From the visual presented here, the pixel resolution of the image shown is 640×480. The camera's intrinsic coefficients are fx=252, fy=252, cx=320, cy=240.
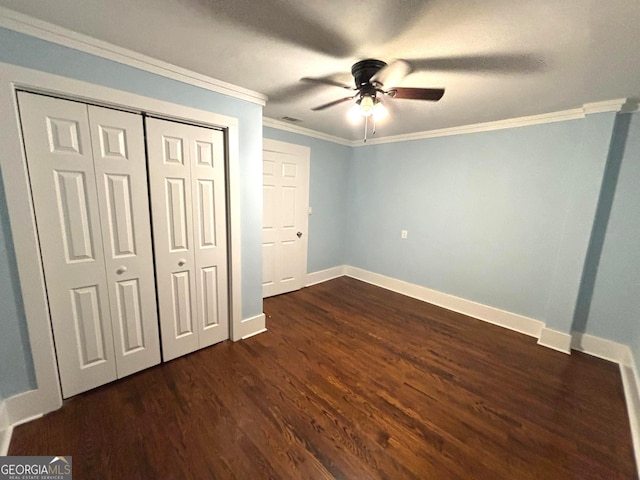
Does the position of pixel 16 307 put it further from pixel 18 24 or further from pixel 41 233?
pixel 18 24

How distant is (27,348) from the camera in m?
1.56

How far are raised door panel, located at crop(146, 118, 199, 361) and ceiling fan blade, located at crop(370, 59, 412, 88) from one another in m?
1.52

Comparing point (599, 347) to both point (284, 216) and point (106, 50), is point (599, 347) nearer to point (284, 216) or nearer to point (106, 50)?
point (284, 216)

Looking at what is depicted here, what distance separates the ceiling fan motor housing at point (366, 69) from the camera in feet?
5.30

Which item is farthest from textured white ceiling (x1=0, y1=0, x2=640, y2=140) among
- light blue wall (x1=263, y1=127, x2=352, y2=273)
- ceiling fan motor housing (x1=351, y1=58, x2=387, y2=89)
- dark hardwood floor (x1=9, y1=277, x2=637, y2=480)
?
dark hardwood floor (x1=9, y1=277, x2=637, y2=480)

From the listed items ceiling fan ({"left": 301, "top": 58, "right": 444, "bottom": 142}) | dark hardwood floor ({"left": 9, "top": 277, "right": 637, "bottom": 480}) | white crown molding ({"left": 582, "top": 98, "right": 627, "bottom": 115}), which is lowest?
dark hardwood floor ({"left": 9, "top": 277, "right": 637, "bottom": 480})

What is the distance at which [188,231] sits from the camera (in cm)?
213

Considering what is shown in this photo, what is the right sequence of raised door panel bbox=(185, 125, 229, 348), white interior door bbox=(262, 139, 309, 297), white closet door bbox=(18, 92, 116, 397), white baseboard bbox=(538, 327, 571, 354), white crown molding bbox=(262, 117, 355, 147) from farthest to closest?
white interior door bbox=(262, 139, 309, 297) < white crown molding bbox=(262, 117, 355, 147) < white baseboard bbox=(538, 327, 571, 354) < raised door panel bbox=(185, 125, 229, 348) < white closet door bbox=(18, 92, 116, 397)

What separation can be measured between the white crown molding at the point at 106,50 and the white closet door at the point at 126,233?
1.10ft

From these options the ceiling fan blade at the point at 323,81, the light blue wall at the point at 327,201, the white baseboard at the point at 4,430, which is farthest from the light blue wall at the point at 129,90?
the light blue wall at the point at 327,201

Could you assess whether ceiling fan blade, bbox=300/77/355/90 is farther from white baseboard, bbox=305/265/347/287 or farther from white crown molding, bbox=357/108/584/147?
white baseboard, bbox=305/265/347/287

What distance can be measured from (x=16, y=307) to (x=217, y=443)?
145 cm

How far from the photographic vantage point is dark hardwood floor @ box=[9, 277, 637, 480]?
140 centimetres

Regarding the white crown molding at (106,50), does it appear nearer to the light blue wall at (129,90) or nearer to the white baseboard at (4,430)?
the light blue wall at (129,90)
